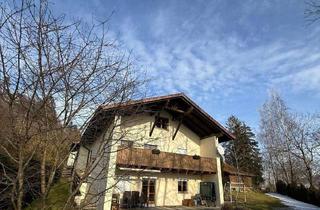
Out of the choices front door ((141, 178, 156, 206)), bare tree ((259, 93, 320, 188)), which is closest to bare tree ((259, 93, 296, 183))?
bare tree ((259, 93, 320, 188))

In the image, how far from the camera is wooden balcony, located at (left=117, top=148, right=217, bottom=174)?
16.5 metres

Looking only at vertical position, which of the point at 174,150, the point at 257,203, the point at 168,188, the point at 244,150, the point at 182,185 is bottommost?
the point at 257,203

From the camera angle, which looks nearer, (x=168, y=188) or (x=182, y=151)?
(x=168, y=188)

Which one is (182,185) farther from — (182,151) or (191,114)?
(191,114)

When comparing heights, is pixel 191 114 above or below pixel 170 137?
above

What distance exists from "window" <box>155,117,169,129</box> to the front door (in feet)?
13.4

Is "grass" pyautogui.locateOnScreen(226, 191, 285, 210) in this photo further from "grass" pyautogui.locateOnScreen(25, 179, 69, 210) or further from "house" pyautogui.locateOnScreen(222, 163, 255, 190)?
"grass" pyautogui.locateOnScreen(25, 179, 69, 210)

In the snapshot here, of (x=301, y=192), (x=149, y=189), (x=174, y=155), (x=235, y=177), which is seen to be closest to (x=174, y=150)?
(x=174, y=155)

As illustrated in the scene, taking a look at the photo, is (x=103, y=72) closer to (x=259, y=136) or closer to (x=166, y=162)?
(x=166, y=162)

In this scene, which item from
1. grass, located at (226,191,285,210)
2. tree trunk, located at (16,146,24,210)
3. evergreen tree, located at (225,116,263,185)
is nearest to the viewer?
tree trunk, located at (16,146,24,210)

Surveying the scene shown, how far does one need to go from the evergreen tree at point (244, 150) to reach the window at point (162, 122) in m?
19.7

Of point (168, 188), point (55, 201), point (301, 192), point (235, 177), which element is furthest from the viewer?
point (235, 177)

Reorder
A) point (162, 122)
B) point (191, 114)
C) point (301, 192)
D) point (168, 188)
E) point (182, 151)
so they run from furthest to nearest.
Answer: point (301, 192), point (182, 151), point (162, 122), point (191, 114), point (168, 188)

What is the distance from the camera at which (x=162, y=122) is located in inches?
820
